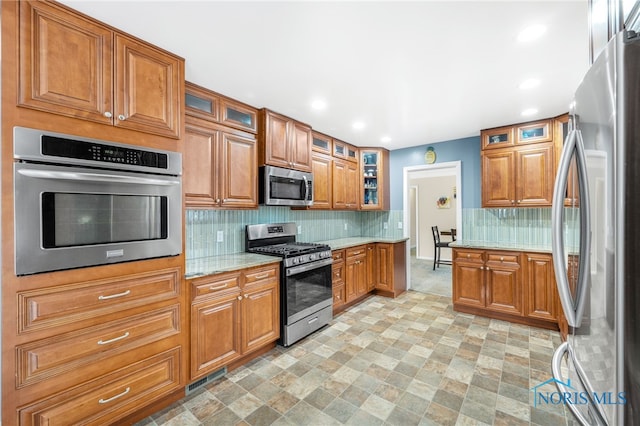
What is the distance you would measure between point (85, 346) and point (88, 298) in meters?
0.27

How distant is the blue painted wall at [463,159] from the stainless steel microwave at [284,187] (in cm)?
215

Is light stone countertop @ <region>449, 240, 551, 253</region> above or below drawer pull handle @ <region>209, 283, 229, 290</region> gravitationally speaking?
above

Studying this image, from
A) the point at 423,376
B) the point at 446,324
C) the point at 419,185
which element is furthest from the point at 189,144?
the point at 419,185

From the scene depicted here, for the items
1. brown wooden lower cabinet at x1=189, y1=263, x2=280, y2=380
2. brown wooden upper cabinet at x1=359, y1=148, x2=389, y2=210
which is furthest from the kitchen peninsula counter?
brown wooden lower cabinet at x1=189, y1=263, x2=280, y2=380

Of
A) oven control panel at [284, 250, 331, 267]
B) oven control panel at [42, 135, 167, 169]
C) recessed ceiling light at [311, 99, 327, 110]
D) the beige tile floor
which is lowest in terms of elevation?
the beige tile floor

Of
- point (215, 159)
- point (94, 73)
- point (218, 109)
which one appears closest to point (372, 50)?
point (218, 109)

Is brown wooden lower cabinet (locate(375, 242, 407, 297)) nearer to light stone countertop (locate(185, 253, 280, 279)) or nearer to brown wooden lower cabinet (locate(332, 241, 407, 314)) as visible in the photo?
brown wooden lower cabinet (locate(332, 241, 407, 314))

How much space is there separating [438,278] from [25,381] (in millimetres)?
5843

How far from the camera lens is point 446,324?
3.37m

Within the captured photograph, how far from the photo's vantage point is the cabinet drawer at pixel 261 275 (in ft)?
8.32

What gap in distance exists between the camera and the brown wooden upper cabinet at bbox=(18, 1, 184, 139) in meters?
1.43

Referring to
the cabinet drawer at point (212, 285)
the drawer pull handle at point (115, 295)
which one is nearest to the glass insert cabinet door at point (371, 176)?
the cabinet drawer at point (212, 285)

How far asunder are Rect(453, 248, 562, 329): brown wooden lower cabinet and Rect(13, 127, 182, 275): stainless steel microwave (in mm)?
3516

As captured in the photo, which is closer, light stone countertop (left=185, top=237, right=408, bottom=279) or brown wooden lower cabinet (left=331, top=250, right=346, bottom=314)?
light stone countertop (left=185, top=237, right=408, bottom=279)
